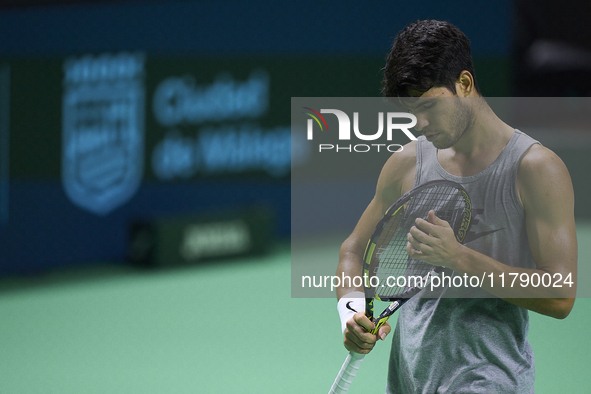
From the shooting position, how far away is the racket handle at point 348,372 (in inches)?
69.2

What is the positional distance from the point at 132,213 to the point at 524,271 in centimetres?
590

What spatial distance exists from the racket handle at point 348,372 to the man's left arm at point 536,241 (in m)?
0.38

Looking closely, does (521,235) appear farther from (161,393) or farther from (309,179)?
(309,179)

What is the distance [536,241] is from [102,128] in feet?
18.1

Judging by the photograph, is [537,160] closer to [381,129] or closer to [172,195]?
[381,129]

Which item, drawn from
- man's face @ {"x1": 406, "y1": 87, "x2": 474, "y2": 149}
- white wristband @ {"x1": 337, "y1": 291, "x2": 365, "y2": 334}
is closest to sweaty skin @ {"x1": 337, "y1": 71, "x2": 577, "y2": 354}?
man's face @ {"x1": 406, "y1": 87, "x2": 474, "y2": 149}

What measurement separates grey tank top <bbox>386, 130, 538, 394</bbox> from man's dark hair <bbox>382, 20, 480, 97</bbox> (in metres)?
0.20

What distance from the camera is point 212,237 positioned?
22.6ft

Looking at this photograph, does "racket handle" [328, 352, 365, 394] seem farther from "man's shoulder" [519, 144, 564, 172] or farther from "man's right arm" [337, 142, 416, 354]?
"man's shoulder" [519, 144, 564, 172]

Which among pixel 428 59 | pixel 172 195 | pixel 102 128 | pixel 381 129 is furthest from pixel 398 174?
pixel 172 195

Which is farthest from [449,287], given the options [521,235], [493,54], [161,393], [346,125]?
[493,54]

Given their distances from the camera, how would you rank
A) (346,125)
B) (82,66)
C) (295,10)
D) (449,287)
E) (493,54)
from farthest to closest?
(493,54)
(295,10)
(82,66)
(346,125)
(449,287)

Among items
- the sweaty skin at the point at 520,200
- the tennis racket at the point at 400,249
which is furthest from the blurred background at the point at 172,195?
the sweaty skin at the point at 520,200

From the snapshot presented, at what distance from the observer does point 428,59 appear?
4.89 ft
